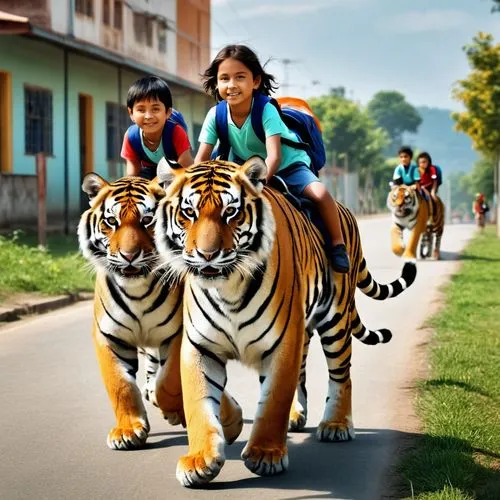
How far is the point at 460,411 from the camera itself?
22.9 feet

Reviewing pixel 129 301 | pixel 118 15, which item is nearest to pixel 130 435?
pixel 129 301

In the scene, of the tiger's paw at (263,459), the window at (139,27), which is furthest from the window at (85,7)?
the tiger's paw at (263,459)

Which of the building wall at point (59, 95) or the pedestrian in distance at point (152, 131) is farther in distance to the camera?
the building wall at point (59, 95)

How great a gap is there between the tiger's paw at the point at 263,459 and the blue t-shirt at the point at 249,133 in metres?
1.67

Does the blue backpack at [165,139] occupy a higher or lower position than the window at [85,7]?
lower

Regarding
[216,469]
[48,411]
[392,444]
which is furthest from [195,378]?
[48,411]

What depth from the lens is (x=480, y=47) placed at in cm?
3588

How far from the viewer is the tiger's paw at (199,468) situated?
5.17m

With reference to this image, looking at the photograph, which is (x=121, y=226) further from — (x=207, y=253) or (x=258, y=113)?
(x=258, y=113)

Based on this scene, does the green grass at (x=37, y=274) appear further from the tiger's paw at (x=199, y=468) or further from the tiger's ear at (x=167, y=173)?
the tiger's paw at (x=199, y=468)

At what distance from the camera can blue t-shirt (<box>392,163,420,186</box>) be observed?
815 inches

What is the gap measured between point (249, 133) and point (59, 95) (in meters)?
21.2

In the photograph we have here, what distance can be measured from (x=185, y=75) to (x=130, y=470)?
38.7 metres

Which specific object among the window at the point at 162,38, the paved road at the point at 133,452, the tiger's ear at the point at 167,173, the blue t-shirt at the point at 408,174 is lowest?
the paved road at the point at 133,452
